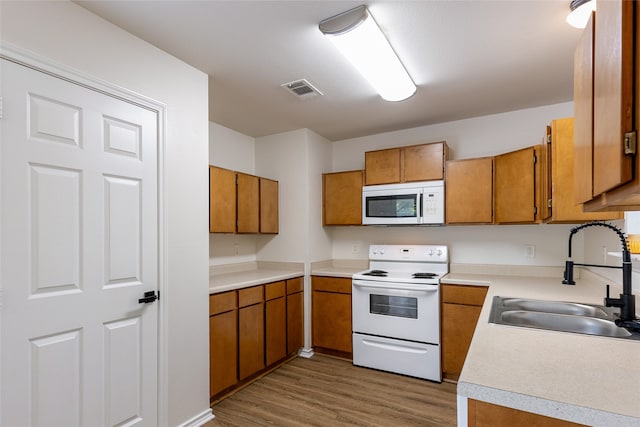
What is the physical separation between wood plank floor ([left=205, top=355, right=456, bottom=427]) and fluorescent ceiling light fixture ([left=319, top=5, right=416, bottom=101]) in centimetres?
233

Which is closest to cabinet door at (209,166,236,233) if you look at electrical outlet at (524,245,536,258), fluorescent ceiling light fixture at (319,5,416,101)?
fluorescent ceiling light fixture at (319,5,416,101)

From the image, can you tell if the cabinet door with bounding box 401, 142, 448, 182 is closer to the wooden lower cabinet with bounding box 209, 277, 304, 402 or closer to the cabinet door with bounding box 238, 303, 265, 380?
the wooden lower cabinet with bounding box 209, 277, 304, 402

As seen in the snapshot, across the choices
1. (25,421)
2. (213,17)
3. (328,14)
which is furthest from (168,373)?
(328,14)

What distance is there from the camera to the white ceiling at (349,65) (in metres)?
1.63

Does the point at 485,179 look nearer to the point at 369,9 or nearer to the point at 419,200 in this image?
the point at 419,200

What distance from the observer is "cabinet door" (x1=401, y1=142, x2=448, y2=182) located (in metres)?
3.13

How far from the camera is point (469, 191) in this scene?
302 centimetres

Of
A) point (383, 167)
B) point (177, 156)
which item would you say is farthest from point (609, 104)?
point (383, 167)

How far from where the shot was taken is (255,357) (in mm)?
2801

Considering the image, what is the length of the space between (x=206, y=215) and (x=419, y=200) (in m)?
1.99

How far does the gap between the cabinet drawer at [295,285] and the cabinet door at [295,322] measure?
0.13 feet

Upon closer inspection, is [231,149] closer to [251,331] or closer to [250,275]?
[250,275]

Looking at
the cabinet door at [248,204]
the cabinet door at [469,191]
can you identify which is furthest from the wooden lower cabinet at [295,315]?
the cabinet door at [469,191]

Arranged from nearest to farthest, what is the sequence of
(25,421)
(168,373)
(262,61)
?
(25,421)
(168,373)
(262,61)
